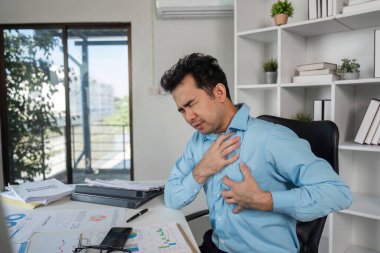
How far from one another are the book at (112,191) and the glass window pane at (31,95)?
2.07m

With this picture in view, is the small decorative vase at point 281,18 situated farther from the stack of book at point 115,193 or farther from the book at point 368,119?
the stack of book at point 115,193

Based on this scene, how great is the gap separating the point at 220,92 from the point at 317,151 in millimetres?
437

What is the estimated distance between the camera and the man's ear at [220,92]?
1.13m

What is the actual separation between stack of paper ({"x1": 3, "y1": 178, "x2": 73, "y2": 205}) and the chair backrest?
1006mm

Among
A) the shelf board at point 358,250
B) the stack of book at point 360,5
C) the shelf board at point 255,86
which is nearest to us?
the stack of book at point 360,5

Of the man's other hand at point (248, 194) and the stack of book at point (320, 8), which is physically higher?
the stack of book at point (320, 8)

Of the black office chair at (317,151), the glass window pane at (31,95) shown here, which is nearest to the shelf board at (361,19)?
the black office chair at (317,151)

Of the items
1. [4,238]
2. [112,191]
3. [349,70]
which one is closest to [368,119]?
[349,70]

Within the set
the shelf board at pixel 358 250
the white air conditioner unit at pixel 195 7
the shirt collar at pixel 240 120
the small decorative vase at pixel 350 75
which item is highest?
the white air conditioner unit at pixel 195 7

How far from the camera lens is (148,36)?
3.04 metres

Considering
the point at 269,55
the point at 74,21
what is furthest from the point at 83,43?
the point at 269,55

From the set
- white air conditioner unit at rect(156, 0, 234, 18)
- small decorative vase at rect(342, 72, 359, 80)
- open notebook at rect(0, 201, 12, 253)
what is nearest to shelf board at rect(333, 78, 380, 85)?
small decorative vase at rect(342, 72, 359, 80)

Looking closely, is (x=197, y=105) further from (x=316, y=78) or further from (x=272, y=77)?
(x=272, y=77)

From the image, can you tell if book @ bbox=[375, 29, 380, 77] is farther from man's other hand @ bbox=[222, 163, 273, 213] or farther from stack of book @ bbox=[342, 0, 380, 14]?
man's other hand @ bbox=[222, 163, 273, 213]
